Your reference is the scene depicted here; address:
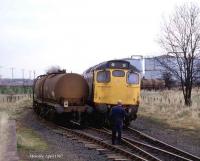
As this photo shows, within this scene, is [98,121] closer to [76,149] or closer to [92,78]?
[92,78]

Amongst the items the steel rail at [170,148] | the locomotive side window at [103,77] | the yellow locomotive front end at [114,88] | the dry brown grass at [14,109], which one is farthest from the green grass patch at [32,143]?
the dry brown grass at [14,109]

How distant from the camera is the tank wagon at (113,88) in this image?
2328 cm

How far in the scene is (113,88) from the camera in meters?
23.4

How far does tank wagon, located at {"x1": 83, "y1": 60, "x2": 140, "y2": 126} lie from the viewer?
23.3m

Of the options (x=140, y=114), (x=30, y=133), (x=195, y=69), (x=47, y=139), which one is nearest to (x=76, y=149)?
(x=47, y=139)

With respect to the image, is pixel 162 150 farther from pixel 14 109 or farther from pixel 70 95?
pixel 14 109

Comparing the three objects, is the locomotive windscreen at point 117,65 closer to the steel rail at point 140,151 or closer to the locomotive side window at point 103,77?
the locomotive side window at point 103,77

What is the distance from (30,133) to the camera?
70.5 ft

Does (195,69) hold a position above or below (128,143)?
above

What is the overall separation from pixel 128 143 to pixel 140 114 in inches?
604

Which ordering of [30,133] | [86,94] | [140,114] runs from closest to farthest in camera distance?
1. [30,133]
2. [86,94]
3. [140,114]

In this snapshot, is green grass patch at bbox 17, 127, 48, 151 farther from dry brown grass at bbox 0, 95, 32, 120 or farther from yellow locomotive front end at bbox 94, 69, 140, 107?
dry brown grass at bbox 0, 95, 32, 120

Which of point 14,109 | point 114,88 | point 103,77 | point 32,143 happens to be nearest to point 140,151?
point 32,143

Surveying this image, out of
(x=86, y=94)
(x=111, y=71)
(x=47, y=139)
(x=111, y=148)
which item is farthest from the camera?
(x=86, y=94)
